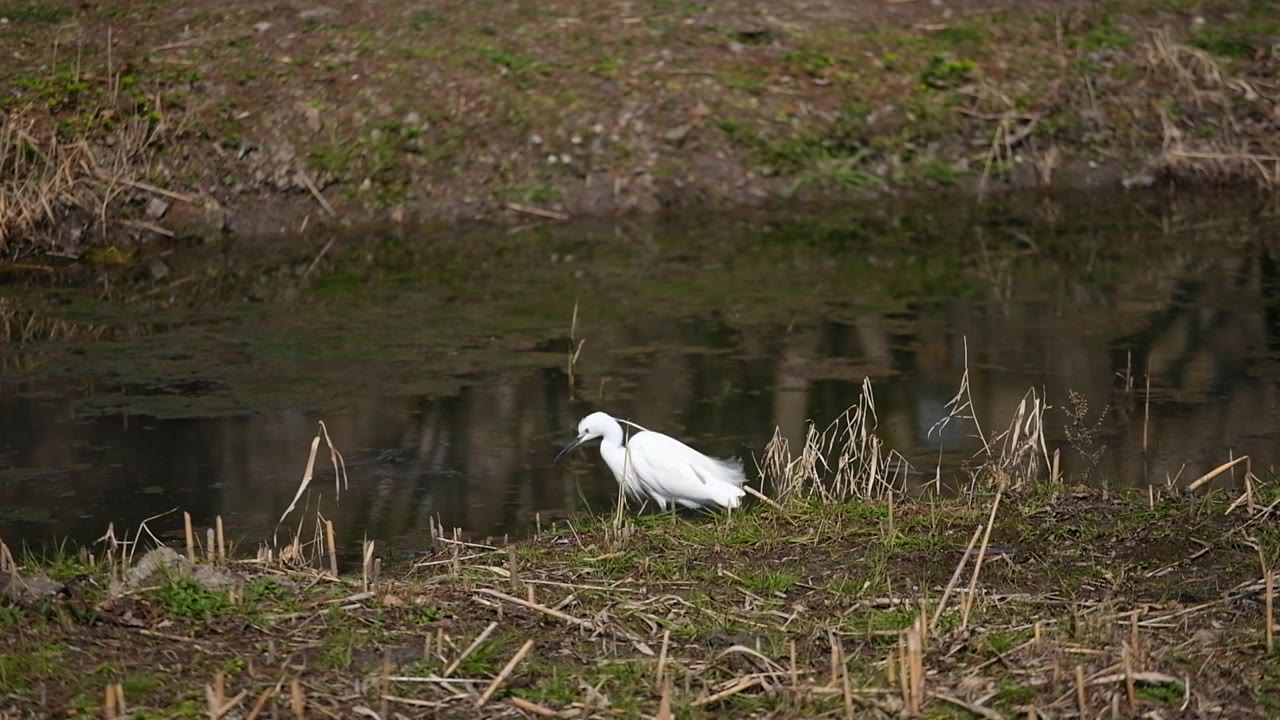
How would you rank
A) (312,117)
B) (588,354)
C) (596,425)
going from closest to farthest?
(596,425) → (588,354) → (312,117)

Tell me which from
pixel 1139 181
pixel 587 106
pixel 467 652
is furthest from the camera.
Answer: pixel 1139 181

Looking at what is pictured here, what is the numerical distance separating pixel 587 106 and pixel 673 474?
28.8ft

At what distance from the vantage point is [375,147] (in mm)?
15531

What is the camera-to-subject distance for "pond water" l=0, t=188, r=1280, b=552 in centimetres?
888

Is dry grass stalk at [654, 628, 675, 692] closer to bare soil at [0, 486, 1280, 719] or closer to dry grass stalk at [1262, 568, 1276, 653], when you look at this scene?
bare soil at [0, 486, 1280, 719]

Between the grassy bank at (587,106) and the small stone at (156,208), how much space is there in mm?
27

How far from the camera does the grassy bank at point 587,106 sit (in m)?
15.0

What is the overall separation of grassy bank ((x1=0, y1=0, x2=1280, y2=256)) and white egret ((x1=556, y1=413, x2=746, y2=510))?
24.4 ft

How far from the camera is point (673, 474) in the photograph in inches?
310

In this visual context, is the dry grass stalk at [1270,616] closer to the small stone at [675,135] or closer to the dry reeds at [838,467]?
the dry reeds at [838,467]

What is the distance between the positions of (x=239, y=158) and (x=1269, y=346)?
879 cm

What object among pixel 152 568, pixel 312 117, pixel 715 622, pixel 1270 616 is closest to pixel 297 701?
pixel 152 568

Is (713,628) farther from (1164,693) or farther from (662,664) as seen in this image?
(1164,693)

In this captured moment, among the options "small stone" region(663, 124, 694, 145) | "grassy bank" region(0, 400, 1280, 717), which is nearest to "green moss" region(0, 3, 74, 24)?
"small stone" region(663, 124, 694, 145)
